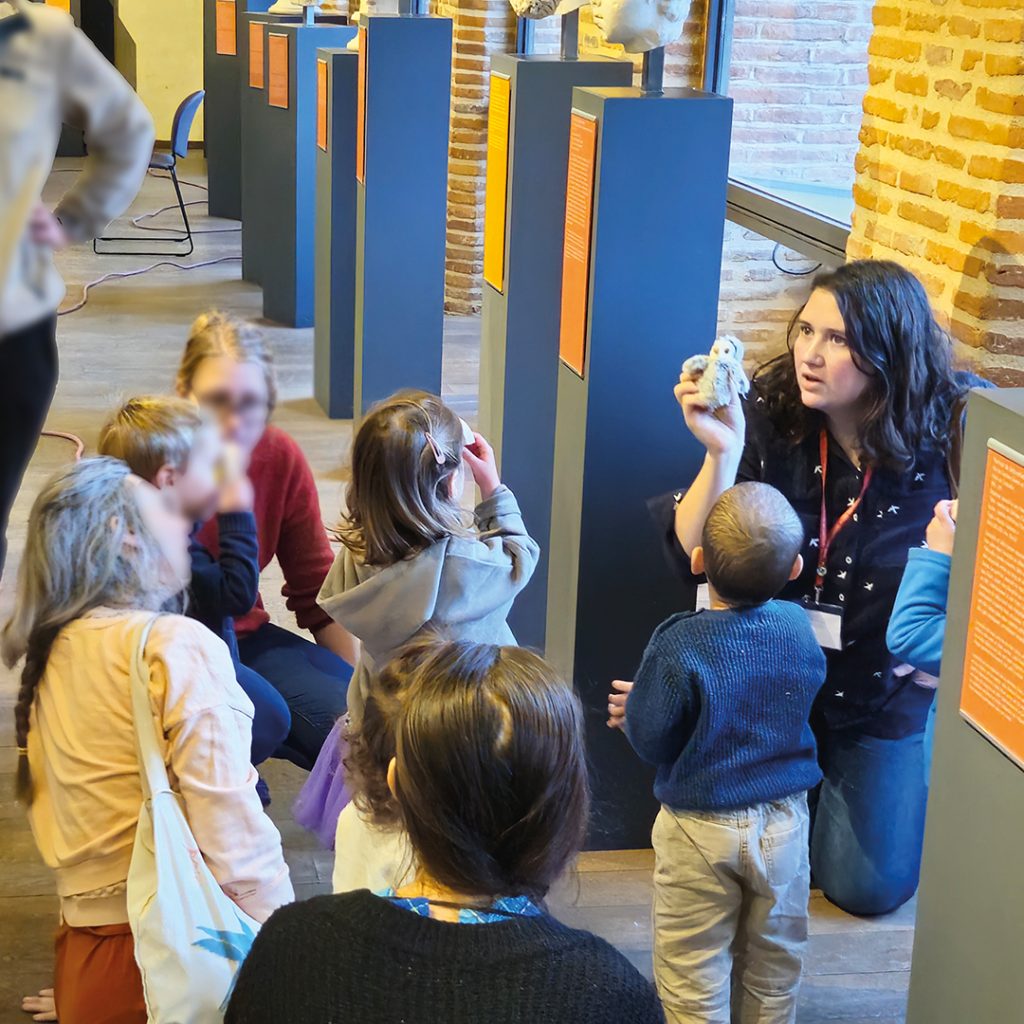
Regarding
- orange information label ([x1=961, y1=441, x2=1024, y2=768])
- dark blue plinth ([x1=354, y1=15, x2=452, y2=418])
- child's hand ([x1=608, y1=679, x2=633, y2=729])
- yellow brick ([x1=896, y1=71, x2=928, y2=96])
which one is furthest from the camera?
dark blue plinth ([x1=354, y1=15, x2=452, y2=418])

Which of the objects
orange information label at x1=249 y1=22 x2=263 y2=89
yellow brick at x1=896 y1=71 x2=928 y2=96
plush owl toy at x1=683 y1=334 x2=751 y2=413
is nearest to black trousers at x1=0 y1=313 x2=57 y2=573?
plush owl toy at x1=683 y1=334 x2=751 y2=413

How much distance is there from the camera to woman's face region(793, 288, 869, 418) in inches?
99.0

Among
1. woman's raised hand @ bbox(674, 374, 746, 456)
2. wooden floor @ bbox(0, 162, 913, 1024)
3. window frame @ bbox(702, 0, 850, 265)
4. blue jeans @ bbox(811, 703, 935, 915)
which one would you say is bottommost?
wooden floor @ bbox(0, 162, 913, 1024)

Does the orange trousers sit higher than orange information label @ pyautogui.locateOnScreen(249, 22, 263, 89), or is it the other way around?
orange information label @ pyautogui.locateOnScreen(249, 22, 263, 89)

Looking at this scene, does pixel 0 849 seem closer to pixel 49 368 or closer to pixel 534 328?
pixel 534 328

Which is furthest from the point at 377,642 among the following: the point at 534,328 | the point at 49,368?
the point at 49,368

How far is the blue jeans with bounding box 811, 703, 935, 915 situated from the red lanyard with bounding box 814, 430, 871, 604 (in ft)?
1.20

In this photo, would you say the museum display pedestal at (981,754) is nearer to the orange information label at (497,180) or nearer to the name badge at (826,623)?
the name badge at (826,623)

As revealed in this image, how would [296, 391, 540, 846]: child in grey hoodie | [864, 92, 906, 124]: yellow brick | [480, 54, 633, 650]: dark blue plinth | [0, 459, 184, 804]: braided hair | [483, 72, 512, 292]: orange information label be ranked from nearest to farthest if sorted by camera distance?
[0, 459, 184, 804]: braided hair < [296, 391, 540, 846]: child in grey hoodie < [864, 92, 906, 124]: yellow brick < [480, 54, 633, 650]: dark blue plinth < [483, 72, 512, 292]: orange information label

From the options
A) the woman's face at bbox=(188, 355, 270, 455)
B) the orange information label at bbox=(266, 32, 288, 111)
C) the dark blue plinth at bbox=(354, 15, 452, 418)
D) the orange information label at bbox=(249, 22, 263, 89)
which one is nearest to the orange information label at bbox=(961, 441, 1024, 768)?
the woman's face at bbox=(188, 355, 270, 455)

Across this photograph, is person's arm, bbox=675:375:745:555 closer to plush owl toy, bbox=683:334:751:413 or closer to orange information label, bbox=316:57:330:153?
plush owl toy, bbox=683:334:751:413

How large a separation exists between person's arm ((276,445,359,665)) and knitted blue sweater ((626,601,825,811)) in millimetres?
706

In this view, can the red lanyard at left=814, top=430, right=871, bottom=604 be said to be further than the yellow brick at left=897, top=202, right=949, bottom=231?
No

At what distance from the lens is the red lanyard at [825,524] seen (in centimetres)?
268
